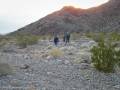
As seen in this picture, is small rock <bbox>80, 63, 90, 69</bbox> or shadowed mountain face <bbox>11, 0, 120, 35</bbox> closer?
small rock <bbox>80, 63, 90, 69</bbox>

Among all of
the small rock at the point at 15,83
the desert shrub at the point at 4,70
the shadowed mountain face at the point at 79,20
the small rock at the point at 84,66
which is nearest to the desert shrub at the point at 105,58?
the small rock at the point at 84,66

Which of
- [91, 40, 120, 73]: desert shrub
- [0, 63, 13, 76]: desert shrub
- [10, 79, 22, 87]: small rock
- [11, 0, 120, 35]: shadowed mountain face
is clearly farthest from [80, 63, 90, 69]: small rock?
[11, 0, 120, 35]: shadowed mountain face

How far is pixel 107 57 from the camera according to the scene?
1838 centimetres

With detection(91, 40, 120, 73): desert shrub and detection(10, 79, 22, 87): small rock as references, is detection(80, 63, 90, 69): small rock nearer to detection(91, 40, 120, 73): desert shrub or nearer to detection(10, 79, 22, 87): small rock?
detection(91, 40, 120, 73): desert shrub

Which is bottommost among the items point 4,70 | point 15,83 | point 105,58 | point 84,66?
point 84,66

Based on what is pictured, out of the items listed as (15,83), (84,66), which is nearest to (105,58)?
(84,66)

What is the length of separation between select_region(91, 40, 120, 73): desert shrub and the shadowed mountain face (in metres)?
112

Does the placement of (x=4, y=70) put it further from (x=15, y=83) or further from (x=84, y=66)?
(x=84, y=66)

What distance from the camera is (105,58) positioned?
18422 mm

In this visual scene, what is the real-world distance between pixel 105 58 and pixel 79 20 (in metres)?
129

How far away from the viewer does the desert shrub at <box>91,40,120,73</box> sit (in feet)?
59.5

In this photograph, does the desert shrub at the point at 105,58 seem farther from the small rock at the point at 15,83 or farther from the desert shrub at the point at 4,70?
the small rock at the point at 15,83

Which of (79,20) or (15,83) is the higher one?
(79,20)

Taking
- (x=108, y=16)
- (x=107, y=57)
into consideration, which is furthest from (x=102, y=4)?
(x=107, y=57)
